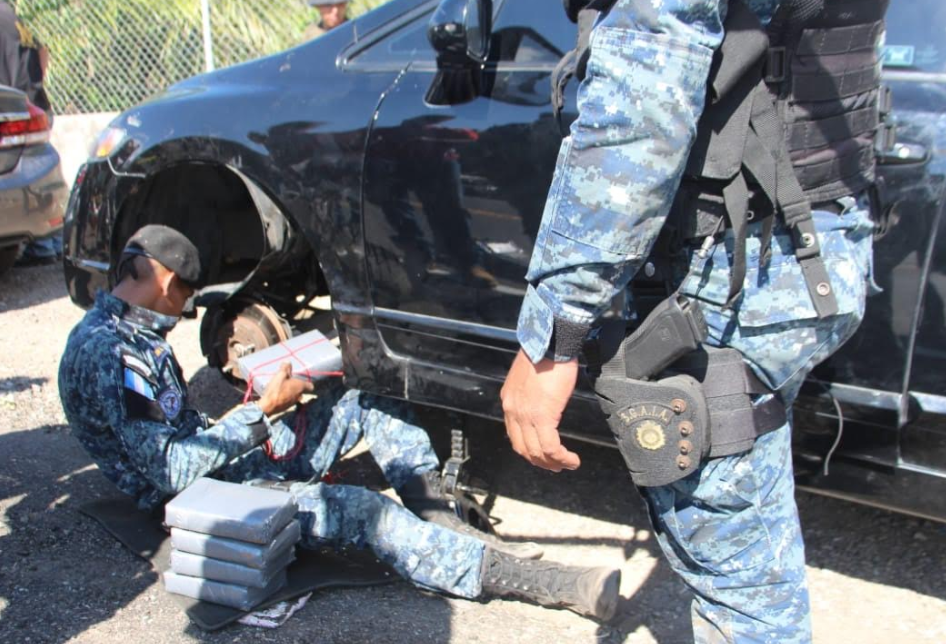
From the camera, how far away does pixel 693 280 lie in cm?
164

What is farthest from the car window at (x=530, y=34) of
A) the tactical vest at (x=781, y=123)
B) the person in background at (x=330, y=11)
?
the person in background at (x=330, y=11)

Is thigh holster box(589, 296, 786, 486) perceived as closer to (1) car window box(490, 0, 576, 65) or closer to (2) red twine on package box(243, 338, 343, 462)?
(1) car window box(490, 0, 576, 65)

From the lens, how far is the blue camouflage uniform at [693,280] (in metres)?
1.41

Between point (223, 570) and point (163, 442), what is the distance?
0.42 m

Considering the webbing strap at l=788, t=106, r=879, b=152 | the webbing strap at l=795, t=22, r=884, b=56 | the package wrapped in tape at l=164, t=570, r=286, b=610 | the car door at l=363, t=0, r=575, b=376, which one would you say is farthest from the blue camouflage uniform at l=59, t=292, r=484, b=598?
the webbing strap at l=795, t=22, r=884, b=56

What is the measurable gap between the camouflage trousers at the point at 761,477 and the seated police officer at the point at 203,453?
0.71 metres

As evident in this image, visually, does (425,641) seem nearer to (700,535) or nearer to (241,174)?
(700,535)

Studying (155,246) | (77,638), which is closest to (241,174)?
(155,246)

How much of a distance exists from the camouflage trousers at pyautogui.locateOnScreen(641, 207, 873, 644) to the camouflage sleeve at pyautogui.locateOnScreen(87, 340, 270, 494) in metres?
1.42

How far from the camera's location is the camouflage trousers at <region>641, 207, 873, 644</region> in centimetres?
163

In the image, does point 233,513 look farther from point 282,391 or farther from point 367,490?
point 282,391

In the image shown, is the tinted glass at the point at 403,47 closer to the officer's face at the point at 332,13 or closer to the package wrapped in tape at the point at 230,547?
the package wrapped in tape at the point at 230,547

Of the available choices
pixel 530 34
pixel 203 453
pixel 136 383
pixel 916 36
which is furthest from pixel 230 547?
pixel 916 36

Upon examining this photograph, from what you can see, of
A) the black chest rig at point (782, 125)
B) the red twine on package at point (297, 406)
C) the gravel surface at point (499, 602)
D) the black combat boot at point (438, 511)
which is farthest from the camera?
Result: the red twine on package at point (297, 406)
